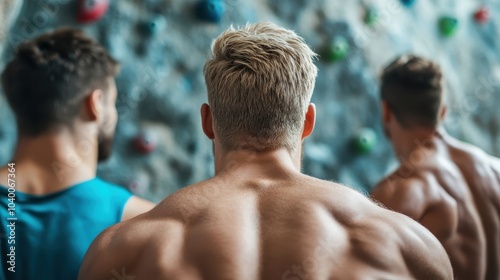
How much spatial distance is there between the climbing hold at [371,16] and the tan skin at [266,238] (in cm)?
228

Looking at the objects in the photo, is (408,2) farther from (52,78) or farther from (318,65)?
(52,78)

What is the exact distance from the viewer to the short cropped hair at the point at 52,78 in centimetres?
195

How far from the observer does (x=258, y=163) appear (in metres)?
1.42

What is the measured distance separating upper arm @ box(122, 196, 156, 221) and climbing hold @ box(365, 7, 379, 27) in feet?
6.45

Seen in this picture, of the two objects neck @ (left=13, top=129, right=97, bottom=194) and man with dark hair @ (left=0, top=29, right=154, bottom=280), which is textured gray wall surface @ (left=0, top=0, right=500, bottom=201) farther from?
neck @ (left=13, top=129, right=97, bottom=194)

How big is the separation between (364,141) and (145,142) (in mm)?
1085

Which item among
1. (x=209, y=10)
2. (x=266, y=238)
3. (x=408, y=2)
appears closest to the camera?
(x=266, y=238)

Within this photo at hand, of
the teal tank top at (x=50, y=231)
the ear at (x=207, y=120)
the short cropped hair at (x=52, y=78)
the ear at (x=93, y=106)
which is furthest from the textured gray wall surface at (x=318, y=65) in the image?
the ear at (x=207, y=120)

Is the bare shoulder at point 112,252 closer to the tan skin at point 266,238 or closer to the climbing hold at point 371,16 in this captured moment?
the tan skin at point 266,238

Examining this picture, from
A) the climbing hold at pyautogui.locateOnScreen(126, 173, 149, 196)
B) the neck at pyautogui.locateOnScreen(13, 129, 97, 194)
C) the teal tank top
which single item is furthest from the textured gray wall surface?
the teal tank top

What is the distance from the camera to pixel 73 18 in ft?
9.62

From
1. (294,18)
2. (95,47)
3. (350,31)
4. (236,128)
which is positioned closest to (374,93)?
(350,31)

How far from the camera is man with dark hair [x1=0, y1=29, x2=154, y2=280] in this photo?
1775 millimetres

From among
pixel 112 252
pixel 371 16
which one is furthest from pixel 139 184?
pixel 112 252
